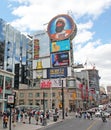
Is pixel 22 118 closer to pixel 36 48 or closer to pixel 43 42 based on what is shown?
pixel 36 48

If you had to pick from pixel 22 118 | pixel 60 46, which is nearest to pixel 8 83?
pixel 22 118

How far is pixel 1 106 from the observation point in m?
61.4

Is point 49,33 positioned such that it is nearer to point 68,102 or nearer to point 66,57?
point 66,57

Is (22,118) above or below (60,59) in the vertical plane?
below

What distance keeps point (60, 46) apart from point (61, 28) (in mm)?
5881

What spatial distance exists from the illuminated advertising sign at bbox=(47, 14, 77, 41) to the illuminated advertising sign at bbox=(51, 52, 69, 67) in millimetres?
5460

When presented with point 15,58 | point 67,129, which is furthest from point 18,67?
point 67,129

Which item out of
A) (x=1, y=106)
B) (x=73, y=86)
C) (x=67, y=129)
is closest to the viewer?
(x=67, y=129)

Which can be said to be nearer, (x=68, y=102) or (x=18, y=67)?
(x=68, y=102)

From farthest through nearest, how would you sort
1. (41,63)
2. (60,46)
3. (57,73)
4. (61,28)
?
(41,63) < (61,28) < (60,46) < (57,73)

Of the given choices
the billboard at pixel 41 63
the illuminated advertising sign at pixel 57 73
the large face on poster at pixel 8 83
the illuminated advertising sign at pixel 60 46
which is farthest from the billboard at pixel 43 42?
the large face on poster at pixel 8 83

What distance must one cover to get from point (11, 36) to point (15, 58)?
12077 mm

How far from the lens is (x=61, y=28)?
78.8m

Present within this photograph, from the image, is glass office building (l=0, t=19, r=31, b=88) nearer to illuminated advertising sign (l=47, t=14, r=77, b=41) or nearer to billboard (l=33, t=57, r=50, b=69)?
billboard (l=33, t=57, r=50, b=69)
